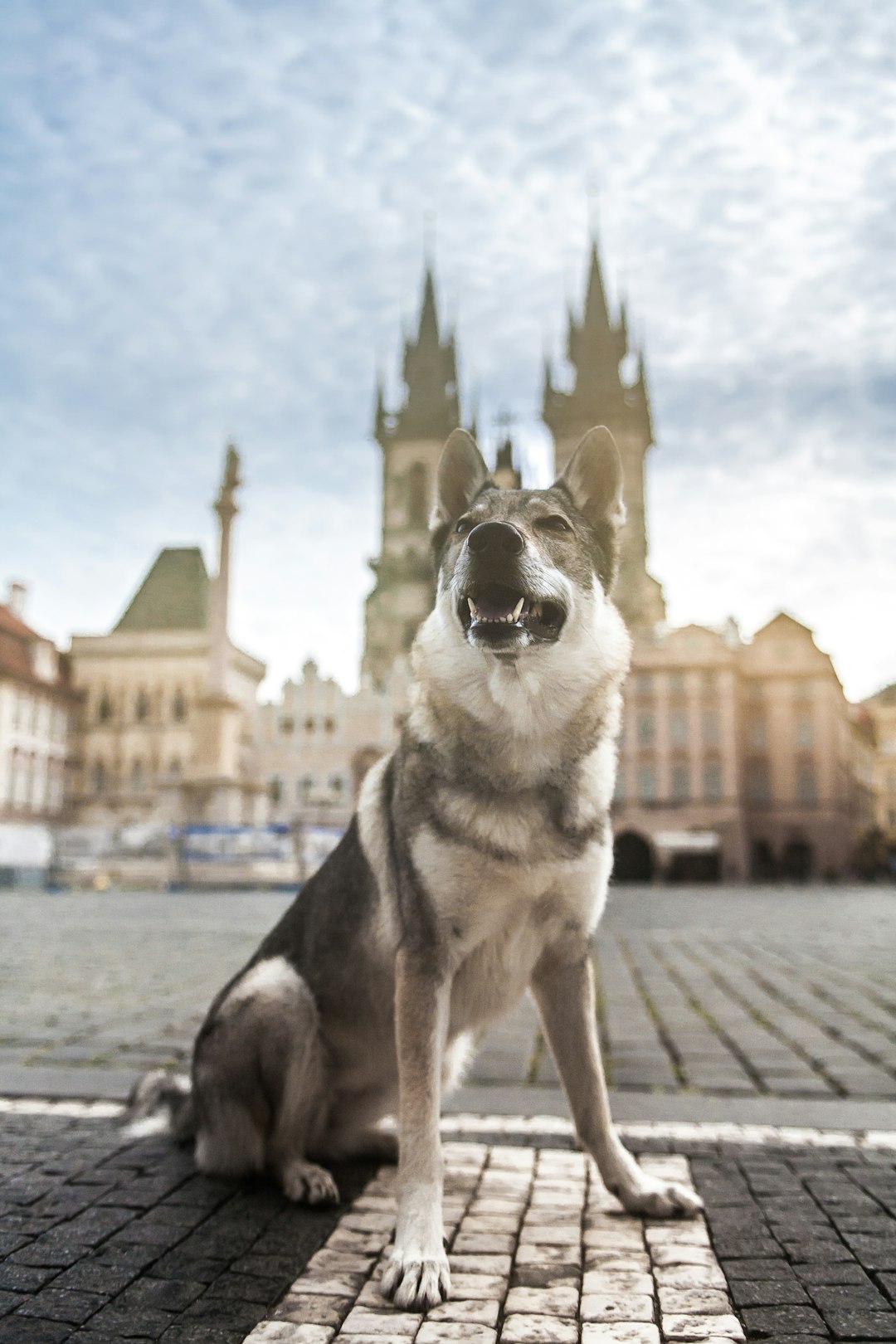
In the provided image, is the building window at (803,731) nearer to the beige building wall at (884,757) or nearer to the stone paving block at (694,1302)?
the beige building wall at (884,757)

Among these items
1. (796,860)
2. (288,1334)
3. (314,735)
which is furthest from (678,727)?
(288,1334)

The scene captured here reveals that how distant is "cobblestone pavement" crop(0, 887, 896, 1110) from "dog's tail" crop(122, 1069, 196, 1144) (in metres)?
0.66

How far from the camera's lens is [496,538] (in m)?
2.54

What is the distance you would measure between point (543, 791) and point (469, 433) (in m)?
0.93

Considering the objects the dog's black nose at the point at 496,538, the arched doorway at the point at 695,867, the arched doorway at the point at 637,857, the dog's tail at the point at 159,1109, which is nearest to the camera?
the dog's black nose at the point at 496,538

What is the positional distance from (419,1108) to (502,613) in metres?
1.19

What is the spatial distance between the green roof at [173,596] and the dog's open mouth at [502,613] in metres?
65.5

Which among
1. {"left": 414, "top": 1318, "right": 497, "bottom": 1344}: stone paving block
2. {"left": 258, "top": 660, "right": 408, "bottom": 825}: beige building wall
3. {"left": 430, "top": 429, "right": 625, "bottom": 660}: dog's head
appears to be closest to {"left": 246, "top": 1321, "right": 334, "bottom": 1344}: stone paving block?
{"left": 414, "top": 1318, "right": 497, "bottom": 1344}: stone paving block

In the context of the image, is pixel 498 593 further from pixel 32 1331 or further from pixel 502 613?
pixel 32 1331

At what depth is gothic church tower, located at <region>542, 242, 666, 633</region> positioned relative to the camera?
63.4 metres

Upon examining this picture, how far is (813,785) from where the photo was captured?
5325 centimetres

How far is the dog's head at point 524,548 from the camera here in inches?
100

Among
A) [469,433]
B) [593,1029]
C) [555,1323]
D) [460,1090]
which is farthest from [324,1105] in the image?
[469,433]

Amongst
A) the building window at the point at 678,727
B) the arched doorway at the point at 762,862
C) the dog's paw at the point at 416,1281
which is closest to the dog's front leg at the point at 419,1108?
the dog's paw at the point at 416,1281
